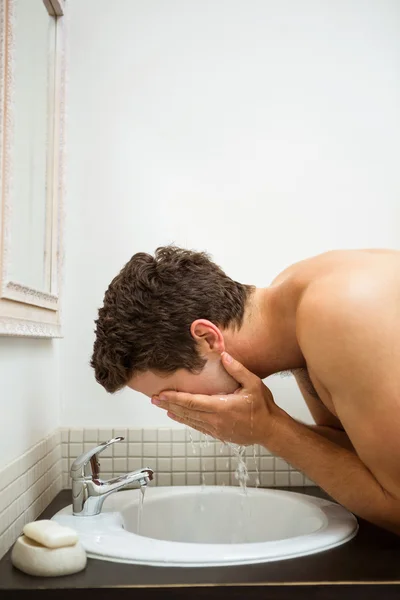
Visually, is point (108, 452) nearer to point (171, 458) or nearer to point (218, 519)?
point (171, 458)

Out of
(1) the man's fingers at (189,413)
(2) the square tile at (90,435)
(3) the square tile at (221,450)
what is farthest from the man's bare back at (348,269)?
(2) the square tile at (90,435)

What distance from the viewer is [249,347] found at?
1273 millimetres

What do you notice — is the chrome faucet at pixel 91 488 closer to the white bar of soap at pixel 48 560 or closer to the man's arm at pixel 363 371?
the white bar of soap at pixel 48 560

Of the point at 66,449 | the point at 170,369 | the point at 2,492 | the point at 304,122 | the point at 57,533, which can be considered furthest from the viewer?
the point at 304,122

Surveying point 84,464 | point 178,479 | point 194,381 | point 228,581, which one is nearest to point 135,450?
point 178,479

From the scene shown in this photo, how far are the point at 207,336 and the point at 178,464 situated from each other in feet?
1.90

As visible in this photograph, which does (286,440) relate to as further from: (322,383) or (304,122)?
(304,122)

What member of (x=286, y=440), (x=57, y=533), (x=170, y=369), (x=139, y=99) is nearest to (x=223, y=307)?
(x=170, y=369)

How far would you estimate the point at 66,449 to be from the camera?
1653 mm

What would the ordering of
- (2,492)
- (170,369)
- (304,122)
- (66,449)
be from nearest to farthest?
(2,492), (170,369), (66,449), (304,122)

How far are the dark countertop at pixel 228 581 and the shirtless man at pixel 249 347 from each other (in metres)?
0.18

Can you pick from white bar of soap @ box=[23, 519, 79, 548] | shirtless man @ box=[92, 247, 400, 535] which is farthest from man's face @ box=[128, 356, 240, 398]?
white bar of soap @ box=[23, 519, 79, 548]

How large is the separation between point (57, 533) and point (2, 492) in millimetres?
194

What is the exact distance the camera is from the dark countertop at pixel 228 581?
35.8 inches
